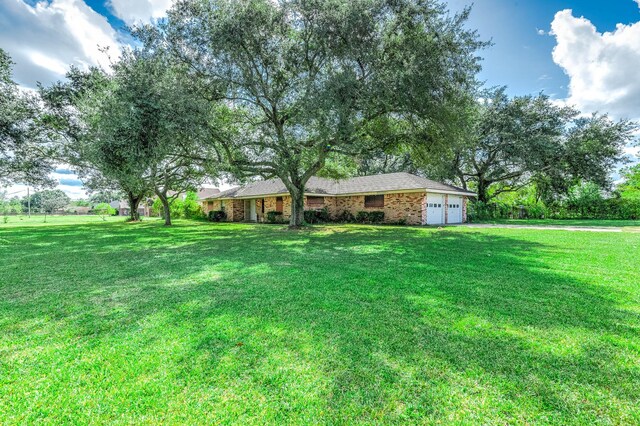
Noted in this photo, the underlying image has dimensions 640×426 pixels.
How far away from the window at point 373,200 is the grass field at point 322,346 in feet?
49.8

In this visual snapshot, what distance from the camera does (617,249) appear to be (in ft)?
28.3

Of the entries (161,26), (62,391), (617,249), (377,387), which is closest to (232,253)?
(62,391)

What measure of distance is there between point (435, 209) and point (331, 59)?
40.7 feet

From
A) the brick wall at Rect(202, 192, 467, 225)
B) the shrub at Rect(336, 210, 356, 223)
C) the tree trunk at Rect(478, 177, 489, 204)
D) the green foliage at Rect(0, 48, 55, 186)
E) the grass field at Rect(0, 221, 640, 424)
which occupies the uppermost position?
the green foliage at Rect(0, 48, 55, 186)

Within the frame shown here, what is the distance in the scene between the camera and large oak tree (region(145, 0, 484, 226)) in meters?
10.8

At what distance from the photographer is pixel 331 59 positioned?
40.1 ft

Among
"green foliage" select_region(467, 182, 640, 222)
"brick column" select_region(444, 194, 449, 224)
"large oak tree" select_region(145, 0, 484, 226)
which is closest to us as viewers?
"large oak tree" select_region(145, 0, 484, 226)

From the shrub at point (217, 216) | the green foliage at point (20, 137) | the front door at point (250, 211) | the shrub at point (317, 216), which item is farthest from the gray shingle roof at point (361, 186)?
the green foliage at point (20, 137)

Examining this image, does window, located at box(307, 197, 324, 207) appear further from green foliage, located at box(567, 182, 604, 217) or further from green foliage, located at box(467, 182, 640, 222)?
green foliage, located at box(567, 182, 604, 217)

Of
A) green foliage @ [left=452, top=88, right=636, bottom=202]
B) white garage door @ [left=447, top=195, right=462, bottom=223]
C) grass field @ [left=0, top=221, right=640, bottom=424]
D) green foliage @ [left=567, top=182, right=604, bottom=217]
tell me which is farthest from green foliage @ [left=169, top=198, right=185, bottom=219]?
green foliage @ [left=567, top=182, right=604, bottom=217]

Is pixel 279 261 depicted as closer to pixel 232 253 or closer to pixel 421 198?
pixel 232 253

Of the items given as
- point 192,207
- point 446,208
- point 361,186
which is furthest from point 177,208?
point 446,208

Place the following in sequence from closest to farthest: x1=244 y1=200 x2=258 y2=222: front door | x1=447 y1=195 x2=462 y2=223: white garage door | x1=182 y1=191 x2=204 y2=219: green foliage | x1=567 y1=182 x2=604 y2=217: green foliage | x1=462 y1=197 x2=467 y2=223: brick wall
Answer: x1=447 y1=195 x2=462 y2=223: white garage door, x1=462 y1=197 x2=467 y2=223: brick wall, x1=567 y1=182 x2=604 y2=217: green foliage, x1=244 y1=200 x2=258 y2=222: front door, x1=182 y1=191 x2=204 y2=219: green foliage

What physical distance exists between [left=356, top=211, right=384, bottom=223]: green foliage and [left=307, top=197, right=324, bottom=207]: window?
3091 mm
